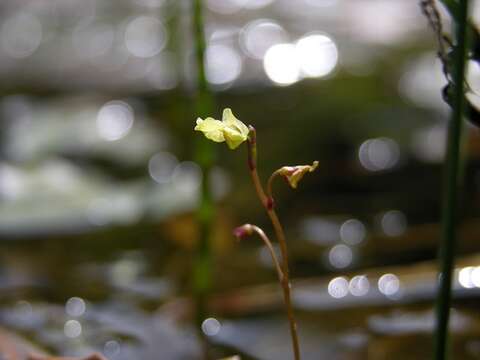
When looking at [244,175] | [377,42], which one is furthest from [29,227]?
[377,42]

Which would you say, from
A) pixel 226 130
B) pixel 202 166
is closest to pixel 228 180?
pixel 202 166

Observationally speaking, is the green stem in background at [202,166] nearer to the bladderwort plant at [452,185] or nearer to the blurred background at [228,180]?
the blurred background at [228,180]

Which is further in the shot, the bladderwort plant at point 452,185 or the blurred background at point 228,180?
the blurred background at point 228,180

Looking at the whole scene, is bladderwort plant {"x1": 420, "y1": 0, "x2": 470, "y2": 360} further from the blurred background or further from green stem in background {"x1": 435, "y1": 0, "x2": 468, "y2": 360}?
the blurred background

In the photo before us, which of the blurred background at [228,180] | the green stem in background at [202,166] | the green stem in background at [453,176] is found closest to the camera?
the green stem in background at [453,176]

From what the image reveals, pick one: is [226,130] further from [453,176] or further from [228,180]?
[228,180]

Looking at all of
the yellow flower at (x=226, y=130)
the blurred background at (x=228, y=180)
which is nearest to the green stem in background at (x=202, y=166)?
the blurred background at (x=228, y=180)

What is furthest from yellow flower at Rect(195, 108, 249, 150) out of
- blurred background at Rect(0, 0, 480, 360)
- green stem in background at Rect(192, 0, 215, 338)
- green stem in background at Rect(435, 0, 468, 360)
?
blurred background at Rect(0, 0, 480, 360)

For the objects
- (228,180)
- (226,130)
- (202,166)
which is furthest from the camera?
(228,180)
